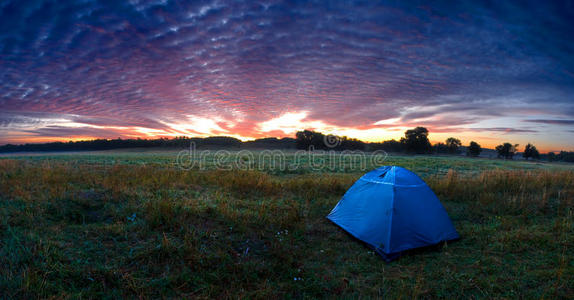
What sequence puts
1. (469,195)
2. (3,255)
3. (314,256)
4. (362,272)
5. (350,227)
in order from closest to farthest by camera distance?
(3,255) < (362,272) < (314,256) < (350,227) < (469,195)

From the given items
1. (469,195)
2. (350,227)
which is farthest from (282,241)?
(469,195)

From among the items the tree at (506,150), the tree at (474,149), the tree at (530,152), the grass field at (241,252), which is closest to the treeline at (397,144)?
the tree at (474,149)

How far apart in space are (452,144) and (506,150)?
53.4ft

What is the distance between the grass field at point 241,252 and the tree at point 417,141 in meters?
70.7

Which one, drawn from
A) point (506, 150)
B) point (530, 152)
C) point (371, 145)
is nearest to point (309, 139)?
point (371, 145)

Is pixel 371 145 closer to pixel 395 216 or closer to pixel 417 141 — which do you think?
pixel 417 141

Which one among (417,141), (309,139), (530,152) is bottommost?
(530,152)

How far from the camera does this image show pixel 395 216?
5863 mm

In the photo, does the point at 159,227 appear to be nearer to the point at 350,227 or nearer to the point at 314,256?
the point at 314,256

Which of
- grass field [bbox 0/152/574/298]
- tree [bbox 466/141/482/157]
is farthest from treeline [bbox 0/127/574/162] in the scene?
grass field [bbox 0/152/574/298]

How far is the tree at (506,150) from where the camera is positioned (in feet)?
259

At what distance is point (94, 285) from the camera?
3764 mm

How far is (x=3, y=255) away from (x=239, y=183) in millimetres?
7371

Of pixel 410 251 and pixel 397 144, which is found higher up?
pixel 397 144
